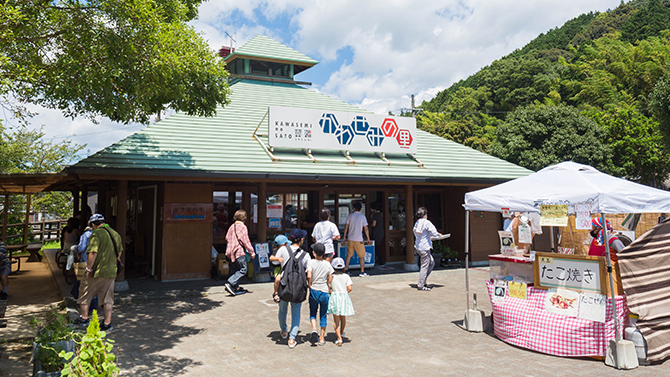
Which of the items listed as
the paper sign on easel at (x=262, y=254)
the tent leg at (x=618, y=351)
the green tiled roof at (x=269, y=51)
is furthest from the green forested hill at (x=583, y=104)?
the paper sign on easel at (x=262, y=254)

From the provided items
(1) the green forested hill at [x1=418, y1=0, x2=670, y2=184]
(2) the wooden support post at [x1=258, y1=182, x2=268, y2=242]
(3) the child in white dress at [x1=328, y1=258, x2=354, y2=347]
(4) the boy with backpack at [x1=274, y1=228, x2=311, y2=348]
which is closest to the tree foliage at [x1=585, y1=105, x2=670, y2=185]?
(1) the green forested hill at [x1=418, y1=0, x2=670, y2=184]

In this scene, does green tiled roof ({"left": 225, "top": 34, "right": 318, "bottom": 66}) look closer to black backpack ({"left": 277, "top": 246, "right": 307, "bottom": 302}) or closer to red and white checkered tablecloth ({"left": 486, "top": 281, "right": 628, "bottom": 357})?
black backpack ({"left": 277, "top": 246, "right": 307, "bottom": 302})

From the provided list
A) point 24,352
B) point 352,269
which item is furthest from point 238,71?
point 24,352

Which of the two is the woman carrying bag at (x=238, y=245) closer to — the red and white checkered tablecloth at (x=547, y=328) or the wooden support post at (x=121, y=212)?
the wooden support post at (x=121, y=212)

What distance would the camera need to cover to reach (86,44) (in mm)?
6992

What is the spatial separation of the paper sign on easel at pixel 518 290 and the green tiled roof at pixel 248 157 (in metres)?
5.66

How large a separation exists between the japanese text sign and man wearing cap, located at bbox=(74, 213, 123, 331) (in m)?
6.56

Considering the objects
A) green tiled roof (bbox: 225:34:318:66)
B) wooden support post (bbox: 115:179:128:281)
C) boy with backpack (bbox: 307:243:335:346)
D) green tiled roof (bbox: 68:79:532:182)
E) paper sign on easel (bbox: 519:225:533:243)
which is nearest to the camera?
boy with backpack (bbox: 307:243:335:346)

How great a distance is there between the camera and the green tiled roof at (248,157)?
1005 centimetres

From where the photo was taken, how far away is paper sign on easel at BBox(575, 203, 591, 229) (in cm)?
577

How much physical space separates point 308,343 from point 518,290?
3.24 meters

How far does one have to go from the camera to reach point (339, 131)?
510 inches

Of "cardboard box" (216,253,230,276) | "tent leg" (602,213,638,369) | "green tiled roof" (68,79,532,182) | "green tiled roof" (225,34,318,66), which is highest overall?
"green tiled roof" (225,34,318,66)

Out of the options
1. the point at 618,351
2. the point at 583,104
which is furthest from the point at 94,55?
the point at 583,104
